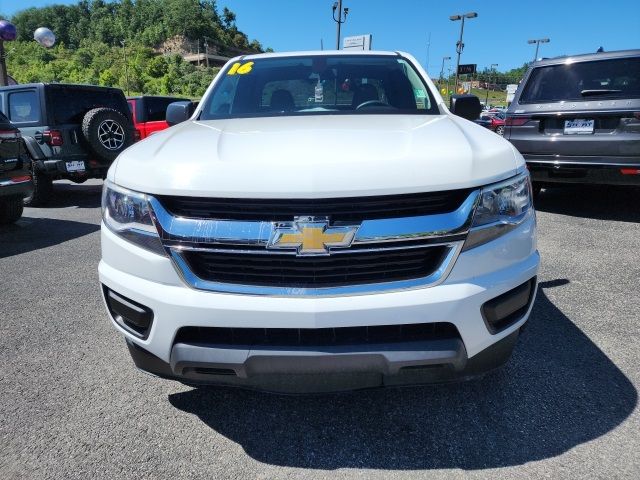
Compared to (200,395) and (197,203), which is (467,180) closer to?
(197,203)

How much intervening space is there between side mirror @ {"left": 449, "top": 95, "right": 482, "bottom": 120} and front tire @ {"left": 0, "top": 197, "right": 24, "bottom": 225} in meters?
5.20

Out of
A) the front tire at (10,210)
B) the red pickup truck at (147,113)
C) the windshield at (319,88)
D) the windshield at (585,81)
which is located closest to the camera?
the windshield at (319,88)

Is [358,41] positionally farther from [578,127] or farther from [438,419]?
[438,419]

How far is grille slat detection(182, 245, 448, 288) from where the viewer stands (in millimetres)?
1589

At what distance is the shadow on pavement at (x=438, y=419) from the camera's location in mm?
1852

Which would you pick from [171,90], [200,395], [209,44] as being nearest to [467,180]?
[200,395]

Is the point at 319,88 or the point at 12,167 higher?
the point at 319,88

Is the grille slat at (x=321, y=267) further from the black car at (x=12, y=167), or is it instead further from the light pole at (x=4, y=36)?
the light pole at (x=4, y=36)

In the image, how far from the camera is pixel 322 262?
1585 millimetres

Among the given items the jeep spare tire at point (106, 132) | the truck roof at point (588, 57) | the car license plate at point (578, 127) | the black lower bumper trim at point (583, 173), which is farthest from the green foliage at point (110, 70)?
the car license plate at point (578, 127)

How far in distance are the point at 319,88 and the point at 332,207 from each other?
1.79 m

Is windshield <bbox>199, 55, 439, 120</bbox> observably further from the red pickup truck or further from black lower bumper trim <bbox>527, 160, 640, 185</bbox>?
the red pickup truck

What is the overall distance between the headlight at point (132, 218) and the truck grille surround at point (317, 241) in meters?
0.05

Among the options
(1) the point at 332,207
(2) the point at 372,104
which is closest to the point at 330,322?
(1) the point at 332,207
